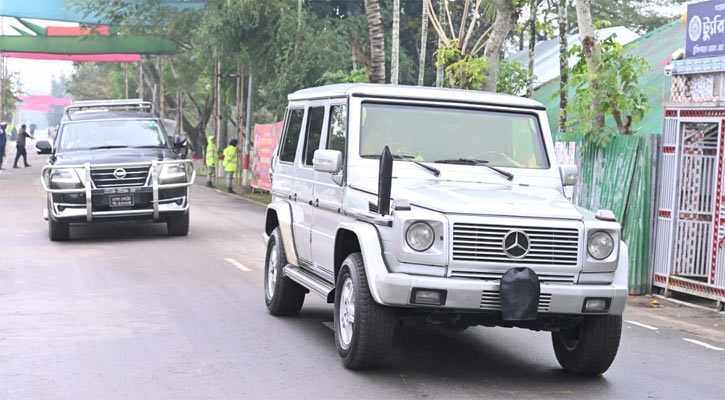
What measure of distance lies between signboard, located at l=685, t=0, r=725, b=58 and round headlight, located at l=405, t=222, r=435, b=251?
6718 mm

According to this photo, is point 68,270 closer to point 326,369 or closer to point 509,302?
point 326,369

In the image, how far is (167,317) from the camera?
1005 centimetres

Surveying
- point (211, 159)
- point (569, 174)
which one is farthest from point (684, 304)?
point (211, 159)

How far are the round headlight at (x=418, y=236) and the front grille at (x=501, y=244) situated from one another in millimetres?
173

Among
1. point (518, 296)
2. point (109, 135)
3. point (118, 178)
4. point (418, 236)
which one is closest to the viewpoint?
point (518, 296)

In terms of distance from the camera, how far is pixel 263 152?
104ft

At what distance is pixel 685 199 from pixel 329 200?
6130 mm

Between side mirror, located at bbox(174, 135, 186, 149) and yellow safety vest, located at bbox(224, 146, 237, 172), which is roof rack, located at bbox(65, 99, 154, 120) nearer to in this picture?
side mirror, located at bbox(174, 135, 186, 149)

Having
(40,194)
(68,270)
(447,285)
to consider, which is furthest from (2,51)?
(447,285)

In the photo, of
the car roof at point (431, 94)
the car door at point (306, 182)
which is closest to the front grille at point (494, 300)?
the car roof at point (431, 94)

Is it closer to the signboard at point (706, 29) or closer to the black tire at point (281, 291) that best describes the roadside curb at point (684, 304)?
the signboard at point (706, 29)

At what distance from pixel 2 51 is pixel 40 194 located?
2379cm

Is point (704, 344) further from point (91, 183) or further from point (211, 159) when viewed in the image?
point (211, 159)

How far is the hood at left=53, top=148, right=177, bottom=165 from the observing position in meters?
16.8
